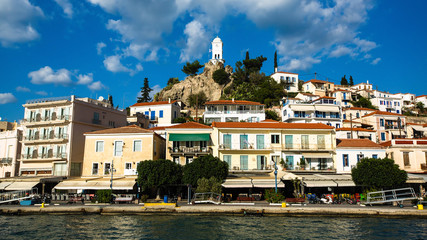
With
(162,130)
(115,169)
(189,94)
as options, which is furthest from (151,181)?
(189,94)

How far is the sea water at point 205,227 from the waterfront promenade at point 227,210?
69 cm

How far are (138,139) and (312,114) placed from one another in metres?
35.8

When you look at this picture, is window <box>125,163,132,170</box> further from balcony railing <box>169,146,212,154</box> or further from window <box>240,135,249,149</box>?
window <box>240,135,249,149</box>

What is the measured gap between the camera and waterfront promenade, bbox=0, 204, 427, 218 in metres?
27.9

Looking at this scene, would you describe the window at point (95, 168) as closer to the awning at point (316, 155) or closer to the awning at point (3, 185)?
the awning at point (3, 185)

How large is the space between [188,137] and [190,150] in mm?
1731

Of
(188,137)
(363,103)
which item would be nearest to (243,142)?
(188,137)

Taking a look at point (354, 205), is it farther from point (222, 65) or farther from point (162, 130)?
point (222, 65)

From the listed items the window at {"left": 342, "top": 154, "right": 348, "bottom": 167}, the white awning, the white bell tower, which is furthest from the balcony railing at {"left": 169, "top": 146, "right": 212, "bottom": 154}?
the white bell tower

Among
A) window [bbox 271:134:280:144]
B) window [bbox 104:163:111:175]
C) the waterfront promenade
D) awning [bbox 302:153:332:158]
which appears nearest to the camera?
the waterfront promenade

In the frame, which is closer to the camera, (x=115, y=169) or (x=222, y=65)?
(x=115, y=169)

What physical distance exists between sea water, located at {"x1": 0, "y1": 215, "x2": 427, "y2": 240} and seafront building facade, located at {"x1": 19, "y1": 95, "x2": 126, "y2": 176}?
14.0 metres

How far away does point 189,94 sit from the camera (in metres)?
91.6

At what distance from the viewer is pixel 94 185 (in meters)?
33.4
